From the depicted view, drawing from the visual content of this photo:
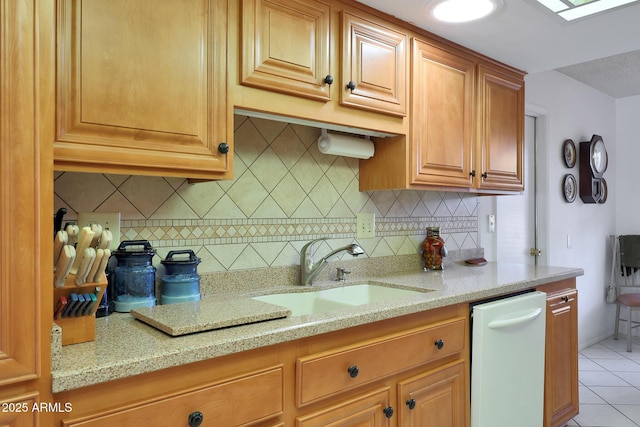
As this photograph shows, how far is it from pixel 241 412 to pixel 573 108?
13.0 feet

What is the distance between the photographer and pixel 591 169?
12.9 feet

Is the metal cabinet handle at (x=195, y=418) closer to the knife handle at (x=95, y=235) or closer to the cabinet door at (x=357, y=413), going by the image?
the cabinet door at (x=357, y=413)

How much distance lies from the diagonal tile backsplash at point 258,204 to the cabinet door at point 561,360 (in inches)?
31.3

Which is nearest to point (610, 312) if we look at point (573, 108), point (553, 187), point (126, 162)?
point (553, 187)

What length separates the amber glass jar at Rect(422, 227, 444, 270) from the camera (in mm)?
2434

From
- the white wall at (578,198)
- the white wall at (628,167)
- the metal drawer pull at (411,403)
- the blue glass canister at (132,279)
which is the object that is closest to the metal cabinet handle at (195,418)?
the blue glass canister at (132,279)

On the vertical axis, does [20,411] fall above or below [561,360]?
above

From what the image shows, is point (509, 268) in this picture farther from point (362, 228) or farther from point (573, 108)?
point (573, 108)

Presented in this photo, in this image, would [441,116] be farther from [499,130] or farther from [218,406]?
A: [218,406]

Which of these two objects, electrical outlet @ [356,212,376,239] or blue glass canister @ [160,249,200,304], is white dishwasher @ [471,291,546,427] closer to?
electrical outlet @ [356,212,376,239]

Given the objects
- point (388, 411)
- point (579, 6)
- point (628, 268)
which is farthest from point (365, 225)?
point (628, 268)

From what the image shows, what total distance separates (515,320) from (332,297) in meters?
0.78

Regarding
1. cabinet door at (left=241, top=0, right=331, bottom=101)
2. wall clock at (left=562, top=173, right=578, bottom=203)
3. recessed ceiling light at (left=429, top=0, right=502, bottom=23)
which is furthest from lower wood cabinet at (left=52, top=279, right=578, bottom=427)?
wall clock at (left=562, top=173, right=578, bottom=203)

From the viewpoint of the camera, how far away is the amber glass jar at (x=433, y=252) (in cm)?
243
